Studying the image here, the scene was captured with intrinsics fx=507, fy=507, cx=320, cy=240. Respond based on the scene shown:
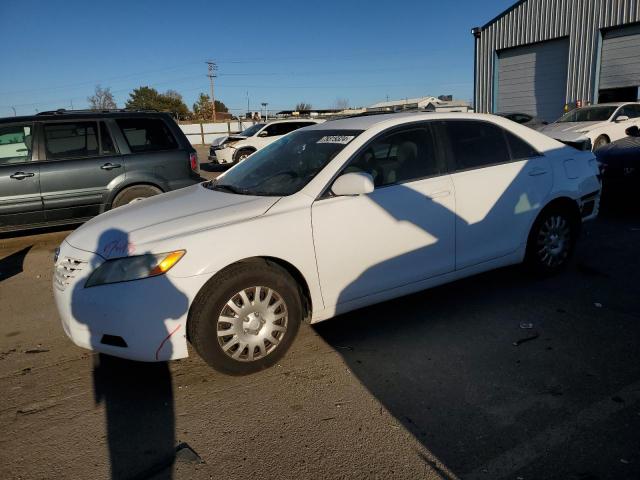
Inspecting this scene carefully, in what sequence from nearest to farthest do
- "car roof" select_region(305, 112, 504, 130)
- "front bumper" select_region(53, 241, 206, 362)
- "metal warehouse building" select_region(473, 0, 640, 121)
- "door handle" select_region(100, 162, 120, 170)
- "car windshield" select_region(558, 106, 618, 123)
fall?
"front bumper" select_region(53, 241, 206, 362) < "car roof" select_region(305, 112, 504, 130) < "door handle" select_region(100, 162, 120, 170) < "car windshield" select_region(558, 106, 618, 123) < "metal warehouse building" select_region(473, 0, 640, 121)

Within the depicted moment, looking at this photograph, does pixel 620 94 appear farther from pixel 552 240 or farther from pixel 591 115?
pixel 552 240

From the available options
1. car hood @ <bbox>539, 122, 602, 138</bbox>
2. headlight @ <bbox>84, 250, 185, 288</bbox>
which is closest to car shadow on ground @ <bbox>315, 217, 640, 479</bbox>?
headlight @ <bbox>84, 250, 185, 288</bbox>

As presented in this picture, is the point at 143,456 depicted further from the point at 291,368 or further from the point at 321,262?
the point at 321,262

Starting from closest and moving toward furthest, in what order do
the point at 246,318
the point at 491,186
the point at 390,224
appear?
the point at 246,318 → the point at 390,224 → the point at 491,186

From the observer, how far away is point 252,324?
323 cm

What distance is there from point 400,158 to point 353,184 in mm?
682

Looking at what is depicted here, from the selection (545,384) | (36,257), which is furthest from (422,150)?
(36,257)

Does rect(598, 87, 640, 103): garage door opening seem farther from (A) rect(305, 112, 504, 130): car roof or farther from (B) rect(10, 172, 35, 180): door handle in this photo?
(B) rect(10, 172, 35, 180): door handle

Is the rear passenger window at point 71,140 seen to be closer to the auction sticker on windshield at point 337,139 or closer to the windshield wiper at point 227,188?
the windshield wiper at point 227,188

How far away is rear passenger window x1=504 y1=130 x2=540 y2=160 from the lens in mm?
4441

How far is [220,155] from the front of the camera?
57.4 ft

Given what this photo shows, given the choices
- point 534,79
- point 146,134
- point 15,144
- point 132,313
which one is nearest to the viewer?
point 132,313

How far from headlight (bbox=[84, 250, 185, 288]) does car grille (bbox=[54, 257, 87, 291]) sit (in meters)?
0.19

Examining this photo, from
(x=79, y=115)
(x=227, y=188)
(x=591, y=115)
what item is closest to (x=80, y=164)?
(x=79, y=115)
